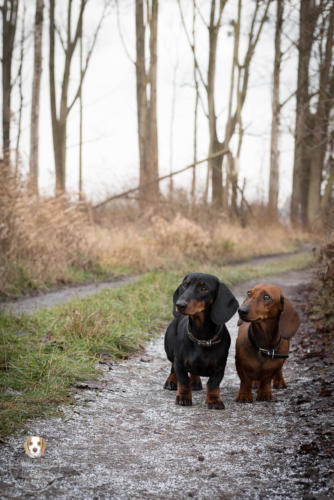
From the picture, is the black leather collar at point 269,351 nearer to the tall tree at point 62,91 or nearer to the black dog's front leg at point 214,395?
the black dog's front leg at point 214,395

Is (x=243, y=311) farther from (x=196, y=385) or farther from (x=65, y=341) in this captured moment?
(x=65, y=341)

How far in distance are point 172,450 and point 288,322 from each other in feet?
5.14

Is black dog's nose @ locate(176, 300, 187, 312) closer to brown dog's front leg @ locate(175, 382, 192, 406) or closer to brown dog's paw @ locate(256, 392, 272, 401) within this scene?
brown dog's front leg @ locate(175, 382, 192, 406)

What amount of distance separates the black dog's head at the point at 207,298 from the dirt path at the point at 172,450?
779 mm

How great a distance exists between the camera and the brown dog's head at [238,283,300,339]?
13.8ft

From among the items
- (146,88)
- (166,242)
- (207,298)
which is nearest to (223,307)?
(207,298)

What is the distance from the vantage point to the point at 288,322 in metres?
4.37

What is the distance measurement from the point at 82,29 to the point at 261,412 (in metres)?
21.8

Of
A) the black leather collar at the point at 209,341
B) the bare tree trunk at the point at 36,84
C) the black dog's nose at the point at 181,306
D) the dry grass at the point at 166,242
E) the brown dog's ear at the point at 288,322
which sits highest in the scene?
the bare tree trunk at the point at 36,84

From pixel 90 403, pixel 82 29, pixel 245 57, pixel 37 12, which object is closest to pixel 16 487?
pixel 90 403

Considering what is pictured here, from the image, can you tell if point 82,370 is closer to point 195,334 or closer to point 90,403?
point 90,403

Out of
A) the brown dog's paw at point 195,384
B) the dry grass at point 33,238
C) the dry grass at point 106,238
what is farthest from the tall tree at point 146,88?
the brown dog's paw at point 195,384

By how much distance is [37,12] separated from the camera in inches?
590

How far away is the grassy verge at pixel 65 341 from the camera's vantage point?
3.98 meters
